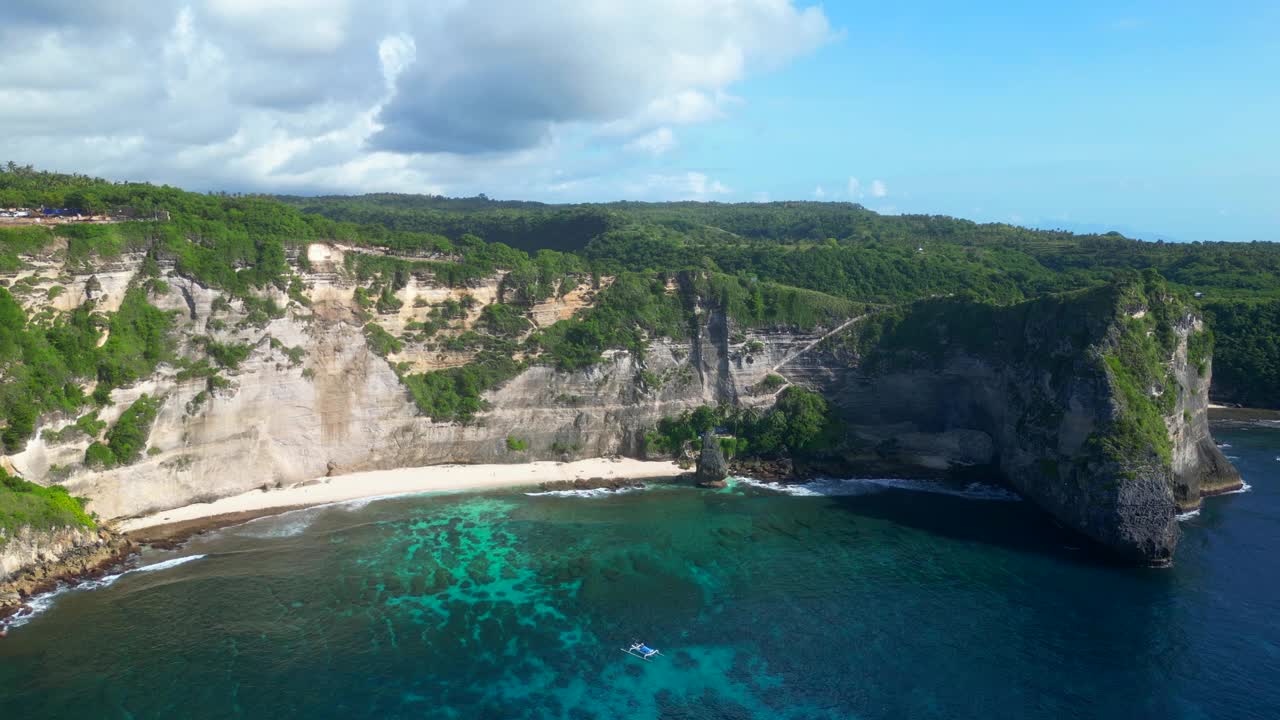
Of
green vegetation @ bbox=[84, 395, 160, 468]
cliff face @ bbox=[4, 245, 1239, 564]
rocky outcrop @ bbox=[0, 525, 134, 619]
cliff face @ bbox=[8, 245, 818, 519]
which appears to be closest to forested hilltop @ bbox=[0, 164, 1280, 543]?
green vegetation @ bbox=[84, 395, 160, 468]

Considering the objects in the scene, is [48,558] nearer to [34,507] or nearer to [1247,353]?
[34,507]

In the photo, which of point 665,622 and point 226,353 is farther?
point 226,353

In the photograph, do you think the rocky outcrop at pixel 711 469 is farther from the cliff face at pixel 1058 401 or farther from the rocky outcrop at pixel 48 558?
the rocky outcrop at pixel 48 558

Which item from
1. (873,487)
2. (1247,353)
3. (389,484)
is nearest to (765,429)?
(873,487)

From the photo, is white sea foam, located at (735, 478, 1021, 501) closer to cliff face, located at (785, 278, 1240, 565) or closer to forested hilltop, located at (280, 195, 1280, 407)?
cliff face, located at (785, 278, 1240, 565)

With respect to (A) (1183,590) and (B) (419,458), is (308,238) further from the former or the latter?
(A) (1183,590)

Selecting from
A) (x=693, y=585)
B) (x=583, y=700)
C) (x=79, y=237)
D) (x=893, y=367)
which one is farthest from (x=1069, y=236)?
(x=79, y=237)

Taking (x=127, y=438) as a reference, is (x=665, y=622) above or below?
below
